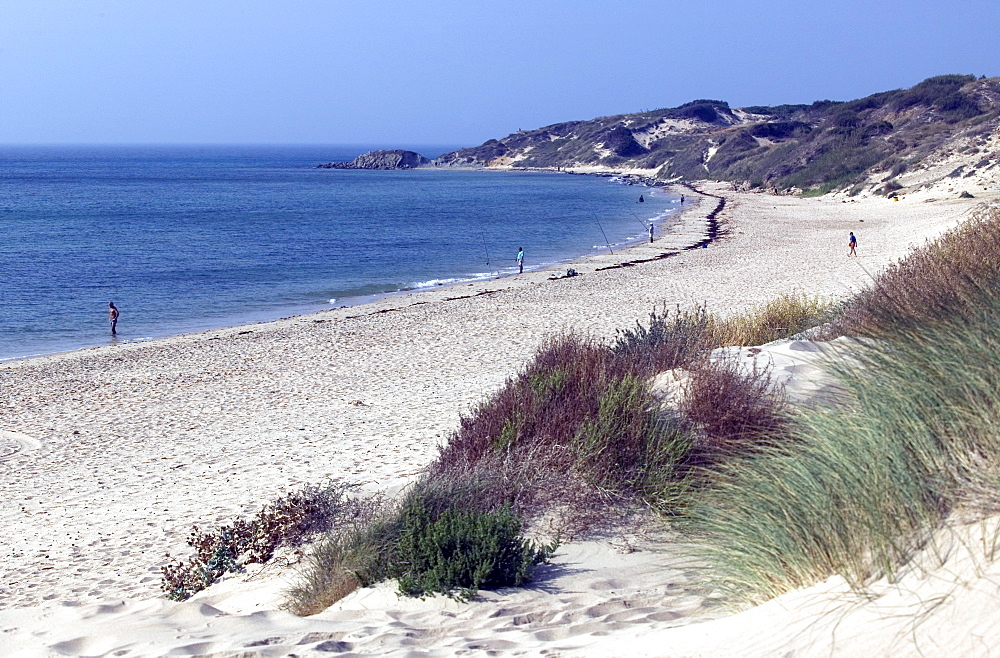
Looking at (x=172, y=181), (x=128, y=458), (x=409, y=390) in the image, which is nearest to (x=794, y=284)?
(x=409, y=390)

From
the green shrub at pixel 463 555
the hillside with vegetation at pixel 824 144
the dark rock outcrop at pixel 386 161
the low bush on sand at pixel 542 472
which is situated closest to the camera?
the green shrub at pixel 463 555

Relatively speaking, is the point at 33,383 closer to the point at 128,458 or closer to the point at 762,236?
the point at 128,458

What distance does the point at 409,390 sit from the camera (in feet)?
43.0

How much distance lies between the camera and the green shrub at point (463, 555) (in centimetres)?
467

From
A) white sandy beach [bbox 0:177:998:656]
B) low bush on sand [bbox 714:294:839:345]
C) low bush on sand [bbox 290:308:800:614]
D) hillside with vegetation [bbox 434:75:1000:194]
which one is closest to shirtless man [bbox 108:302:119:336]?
white sandy beach [bbox 0:177:998:656]

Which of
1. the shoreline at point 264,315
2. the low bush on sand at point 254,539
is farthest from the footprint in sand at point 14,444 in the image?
the shoreline at point 264,315

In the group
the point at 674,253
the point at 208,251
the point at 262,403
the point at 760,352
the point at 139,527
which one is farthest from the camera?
the point at 208,251

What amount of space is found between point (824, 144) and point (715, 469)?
7426cm

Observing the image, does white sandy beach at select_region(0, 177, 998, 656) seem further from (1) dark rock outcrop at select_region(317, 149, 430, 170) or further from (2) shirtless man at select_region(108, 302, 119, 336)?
(1) dark rock outcrop at select_region(317, 149, 430, 170)

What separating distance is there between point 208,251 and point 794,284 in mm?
26913

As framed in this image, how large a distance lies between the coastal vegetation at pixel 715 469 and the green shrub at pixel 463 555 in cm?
1

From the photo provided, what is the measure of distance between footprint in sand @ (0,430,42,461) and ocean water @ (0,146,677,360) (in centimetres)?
973

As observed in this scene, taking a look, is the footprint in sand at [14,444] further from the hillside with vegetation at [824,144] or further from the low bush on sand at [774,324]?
the hillside with vegetation at [824,144]

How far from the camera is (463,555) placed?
186 inches
